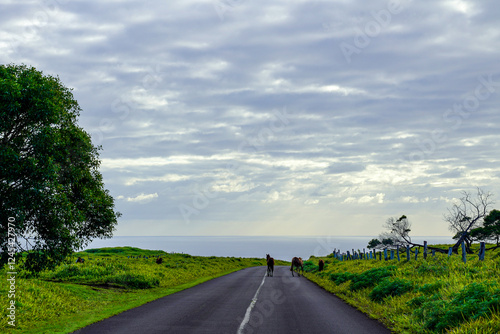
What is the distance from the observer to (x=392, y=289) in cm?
1706

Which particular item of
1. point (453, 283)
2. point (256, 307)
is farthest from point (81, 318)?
point (453, 283)

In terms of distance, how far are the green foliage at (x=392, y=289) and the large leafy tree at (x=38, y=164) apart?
15529mm

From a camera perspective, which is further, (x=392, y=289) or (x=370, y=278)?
(x=370, y=278)

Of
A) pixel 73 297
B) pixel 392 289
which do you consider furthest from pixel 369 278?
pixel 73 297

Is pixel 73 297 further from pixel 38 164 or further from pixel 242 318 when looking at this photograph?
pixel 242 318

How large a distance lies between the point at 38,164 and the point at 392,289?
17.5m

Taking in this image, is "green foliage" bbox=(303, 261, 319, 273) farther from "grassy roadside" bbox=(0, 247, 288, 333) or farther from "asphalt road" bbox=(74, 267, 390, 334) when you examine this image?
"asphalt road" bbox=(74, 267, 390, 334)

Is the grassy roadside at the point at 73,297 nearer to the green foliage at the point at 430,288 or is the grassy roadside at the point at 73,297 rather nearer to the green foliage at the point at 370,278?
the green foliage at the point at 370,278

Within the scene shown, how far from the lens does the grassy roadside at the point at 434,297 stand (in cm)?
1020

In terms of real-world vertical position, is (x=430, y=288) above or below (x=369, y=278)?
above

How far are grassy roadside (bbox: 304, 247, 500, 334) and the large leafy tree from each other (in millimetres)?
15078

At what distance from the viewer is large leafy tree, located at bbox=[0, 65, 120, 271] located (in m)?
18.1

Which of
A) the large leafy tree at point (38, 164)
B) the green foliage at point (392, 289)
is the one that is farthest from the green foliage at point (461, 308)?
the large leafy tree at point (38, 164)

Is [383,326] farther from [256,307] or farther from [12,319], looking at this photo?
[12,319]
